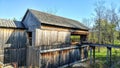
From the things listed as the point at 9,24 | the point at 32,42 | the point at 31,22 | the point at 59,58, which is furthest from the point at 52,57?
the point at 9,24

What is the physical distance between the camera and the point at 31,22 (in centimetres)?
1836

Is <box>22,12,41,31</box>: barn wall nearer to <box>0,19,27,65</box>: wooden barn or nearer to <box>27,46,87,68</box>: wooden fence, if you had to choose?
<box>0,19,27,65</box>: wooden barn

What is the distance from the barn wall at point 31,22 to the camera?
17.8 metres

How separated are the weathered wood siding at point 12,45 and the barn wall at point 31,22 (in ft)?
2.81

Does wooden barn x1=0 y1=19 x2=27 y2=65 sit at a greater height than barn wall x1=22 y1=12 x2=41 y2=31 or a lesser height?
lesser

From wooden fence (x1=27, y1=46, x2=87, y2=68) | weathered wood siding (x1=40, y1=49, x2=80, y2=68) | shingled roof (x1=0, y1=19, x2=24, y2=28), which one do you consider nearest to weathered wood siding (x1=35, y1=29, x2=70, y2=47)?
wooden fence (x1=27, y1=46, x2=87, y2=68)

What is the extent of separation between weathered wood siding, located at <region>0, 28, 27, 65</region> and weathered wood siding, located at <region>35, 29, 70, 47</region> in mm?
1751

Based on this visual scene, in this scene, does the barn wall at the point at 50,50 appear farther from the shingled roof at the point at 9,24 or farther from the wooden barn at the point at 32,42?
the shingled roof at the point at 9,24

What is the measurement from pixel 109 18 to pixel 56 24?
104 ft

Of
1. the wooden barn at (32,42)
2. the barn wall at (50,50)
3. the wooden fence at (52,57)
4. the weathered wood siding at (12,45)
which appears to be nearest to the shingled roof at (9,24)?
the wooden barn at (32,42)

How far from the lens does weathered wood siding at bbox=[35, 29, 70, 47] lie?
1745 cm

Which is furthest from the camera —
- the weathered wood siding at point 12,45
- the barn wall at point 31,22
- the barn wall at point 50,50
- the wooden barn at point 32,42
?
the barn wall at point 31,22

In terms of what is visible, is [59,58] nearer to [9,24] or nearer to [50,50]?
[50,50]

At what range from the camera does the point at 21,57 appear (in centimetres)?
1758
